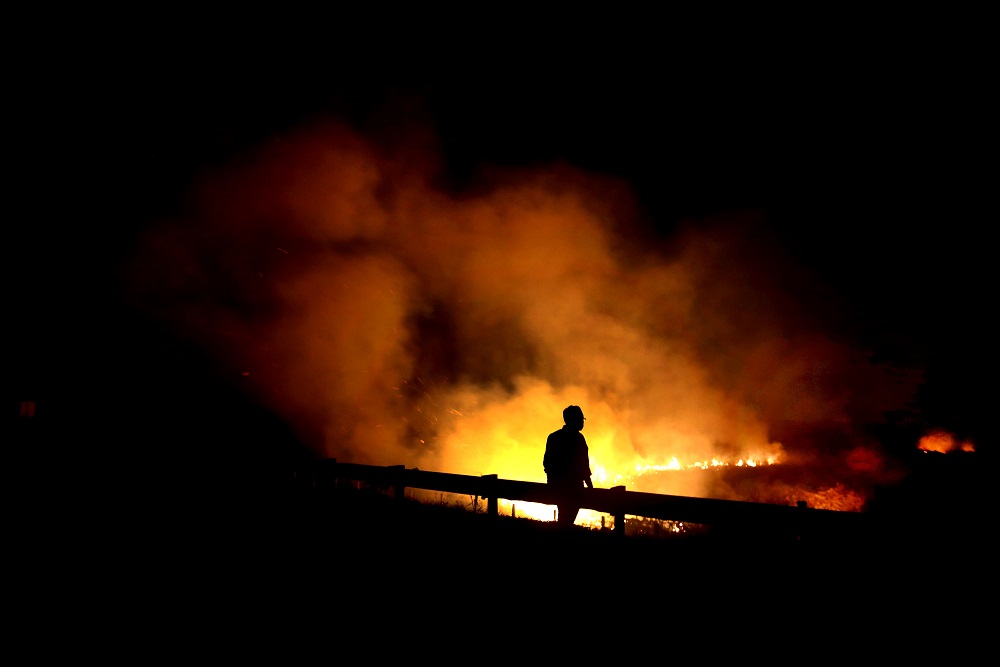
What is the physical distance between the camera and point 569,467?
5637 mm

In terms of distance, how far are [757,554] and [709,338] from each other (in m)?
24.0

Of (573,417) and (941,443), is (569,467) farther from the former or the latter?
(941,443)

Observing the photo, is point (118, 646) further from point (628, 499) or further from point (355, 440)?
point (355, 440)

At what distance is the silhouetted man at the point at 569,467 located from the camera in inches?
221

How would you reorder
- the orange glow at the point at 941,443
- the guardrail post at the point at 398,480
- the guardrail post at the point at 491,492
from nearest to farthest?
1. the guardrail post at the point at 491,492
2. the guardrail post at the point at 398,480
3. the orange glow at the point at 941,443

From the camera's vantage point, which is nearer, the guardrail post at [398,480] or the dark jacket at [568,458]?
the dark jacket at [568,458]

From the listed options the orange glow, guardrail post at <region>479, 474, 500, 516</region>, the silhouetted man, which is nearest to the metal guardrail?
guardrail post at <region>479, 474, 500, 516</region>

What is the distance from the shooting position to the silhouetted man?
561cm

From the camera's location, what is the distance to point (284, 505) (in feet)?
24.9

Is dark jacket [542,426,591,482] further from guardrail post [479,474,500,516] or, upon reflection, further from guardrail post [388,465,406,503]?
guardrail post [388,465,406,503]

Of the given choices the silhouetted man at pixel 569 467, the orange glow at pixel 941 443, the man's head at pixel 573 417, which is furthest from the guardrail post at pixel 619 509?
the orange glow at pixel 941 443

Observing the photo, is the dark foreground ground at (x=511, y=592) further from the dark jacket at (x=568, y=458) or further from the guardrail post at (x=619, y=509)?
the dark jacket at (x=568, y=458)

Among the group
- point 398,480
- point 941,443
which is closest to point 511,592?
point 398,480

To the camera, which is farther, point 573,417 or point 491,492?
point 491,492
